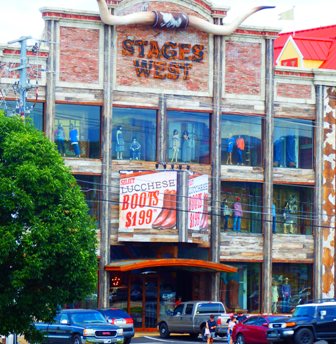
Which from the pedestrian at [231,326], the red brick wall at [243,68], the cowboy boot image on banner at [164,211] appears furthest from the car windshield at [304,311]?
the red brick wall at [243,68]

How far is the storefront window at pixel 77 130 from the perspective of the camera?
62719 millimetres

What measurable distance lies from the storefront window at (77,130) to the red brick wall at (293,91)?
10359 mm

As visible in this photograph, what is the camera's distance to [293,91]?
222ft

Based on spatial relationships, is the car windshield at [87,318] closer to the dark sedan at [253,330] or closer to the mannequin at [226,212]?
the dark sedan at [253,330]

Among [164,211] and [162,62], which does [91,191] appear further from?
[162,62]

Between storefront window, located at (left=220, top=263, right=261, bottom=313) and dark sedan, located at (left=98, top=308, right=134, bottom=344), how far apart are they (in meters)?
11.3

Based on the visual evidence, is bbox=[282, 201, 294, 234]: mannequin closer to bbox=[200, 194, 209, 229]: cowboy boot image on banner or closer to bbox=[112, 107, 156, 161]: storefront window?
bbox=[200, 194, 209, 229]: cowboy boot image on banner

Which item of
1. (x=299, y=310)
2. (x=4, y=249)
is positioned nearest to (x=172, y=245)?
(x=299, y=310)

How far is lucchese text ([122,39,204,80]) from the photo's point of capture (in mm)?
64188

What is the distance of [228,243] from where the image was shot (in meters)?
65.7

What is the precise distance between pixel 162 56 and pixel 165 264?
1077 cm

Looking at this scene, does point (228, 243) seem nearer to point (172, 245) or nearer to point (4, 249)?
point (172, 245)

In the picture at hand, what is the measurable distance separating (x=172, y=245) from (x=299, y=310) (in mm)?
14022

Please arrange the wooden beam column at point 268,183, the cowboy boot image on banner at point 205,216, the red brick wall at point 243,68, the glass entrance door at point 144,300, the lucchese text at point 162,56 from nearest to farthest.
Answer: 1. the lucchese text at point 162,56
2. the cowboy boot image on banner at point 205,216
3. the glass entrance door at point 144,300
4. the wooden beam column at point 268,183
5. the red brick wall at point 243,68
